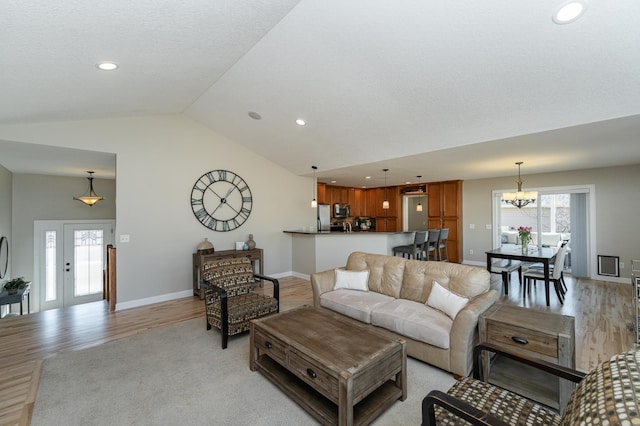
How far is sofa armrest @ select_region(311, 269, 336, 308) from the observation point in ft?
11.9

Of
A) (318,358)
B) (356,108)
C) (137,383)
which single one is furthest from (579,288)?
(137,383)

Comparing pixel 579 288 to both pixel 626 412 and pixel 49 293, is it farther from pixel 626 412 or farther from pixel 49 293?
pixel 49 293

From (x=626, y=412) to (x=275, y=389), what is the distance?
6.93ft

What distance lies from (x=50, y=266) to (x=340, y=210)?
7216 mm

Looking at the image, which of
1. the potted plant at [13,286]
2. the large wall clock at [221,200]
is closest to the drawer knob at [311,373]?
the large wall clock at [221,200]

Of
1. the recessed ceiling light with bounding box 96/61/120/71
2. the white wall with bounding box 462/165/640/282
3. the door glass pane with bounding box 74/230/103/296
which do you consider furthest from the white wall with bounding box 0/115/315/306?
the white wall with bounding box 462/165/640/282

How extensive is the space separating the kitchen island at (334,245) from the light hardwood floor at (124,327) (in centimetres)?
83

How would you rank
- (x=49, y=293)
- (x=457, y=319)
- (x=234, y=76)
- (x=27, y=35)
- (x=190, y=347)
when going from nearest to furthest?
1. (x=27, y=35)
2. (x=457, y=319)
3. (x=190, y=347)
4. (x=234, y=76)
5. (x=49, y=293)

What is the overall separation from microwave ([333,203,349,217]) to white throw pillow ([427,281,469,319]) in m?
5.85

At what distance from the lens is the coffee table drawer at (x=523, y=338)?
80.9 inches

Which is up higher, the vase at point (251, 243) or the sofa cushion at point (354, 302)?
the vase at point (251, 243)

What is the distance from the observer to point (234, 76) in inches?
143

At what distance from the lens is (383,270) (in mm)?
3613

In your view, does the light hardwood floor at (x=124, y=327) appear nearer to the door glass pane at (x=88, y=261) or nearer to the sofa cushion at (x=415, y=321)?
the sofa cushion at (x=415, y=321)
